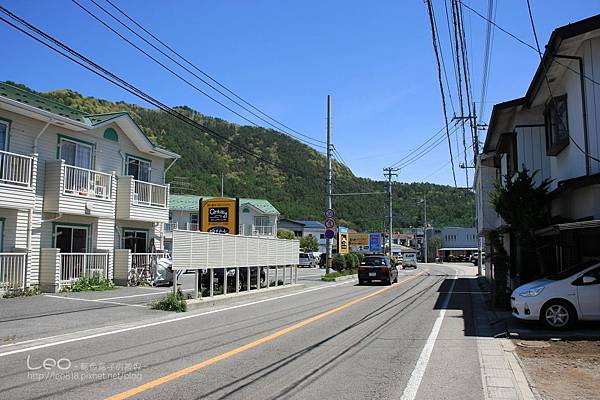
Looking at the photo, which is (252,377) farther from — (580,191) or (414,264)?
(414,264)

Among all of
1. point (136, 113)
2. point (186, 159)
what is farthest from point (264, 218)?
point (136, 113)

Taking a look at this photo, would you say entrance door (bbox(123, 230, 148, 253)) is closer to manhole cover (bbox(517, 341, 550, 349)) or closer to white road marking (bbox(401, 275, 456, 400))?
white road marking (bbox(401, 275, 456, 400))

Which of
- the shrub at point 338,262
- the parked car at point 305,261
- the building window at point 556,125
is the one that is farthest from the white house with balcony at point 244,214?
the building window at point 556,125

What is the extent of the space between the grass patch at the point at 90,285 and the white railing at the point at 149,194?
14.3 feet

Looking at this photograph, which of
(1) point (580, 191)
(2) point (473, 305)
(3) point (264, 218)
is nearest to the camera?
(1) point (580, 191)

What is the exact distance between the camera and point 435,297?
2052 cm

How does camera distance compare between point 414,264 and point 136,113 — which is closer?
point 414,264

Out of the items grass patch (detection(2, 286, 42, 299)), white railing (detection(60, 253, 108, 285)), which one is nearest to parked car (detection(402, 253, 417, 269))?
white railing (detection(60, 253, 108, 285))

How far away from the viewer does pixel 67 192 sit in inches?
796

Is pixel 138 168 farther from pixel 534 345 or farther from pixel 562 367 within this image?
pixel 562 367

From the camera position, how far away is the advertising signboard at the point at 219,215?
2197cm

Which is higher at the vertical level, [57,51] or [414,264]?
[57,51]

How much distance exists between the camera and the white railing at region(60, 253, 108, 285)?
19.6m

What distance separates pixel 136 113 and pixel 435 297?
101 meters
